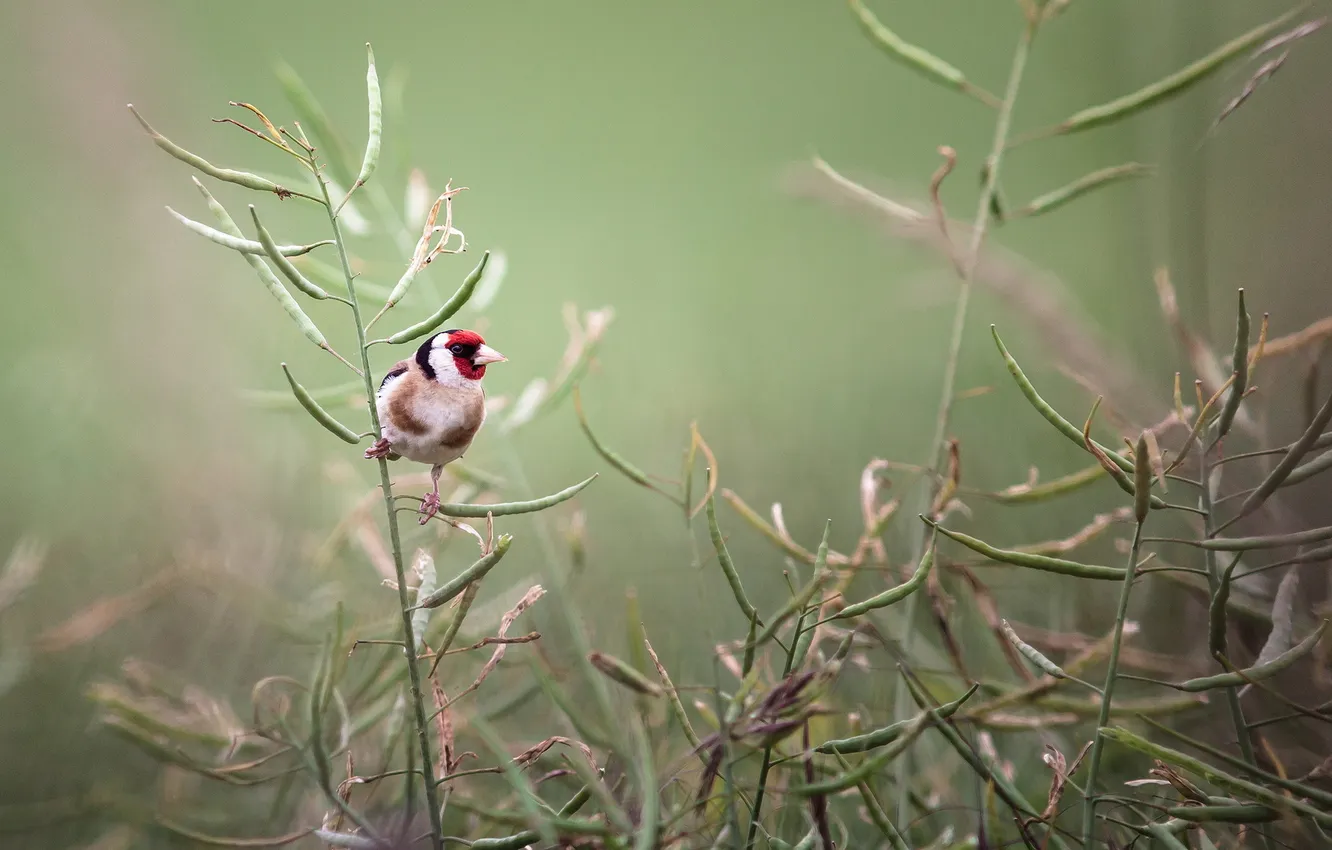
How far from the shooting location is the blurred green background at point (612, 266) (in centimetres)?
110

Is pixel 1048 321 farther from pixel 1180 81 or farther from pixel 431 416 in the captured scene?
pixel 431 416

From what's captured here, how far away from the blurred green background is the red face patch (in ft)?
1.05

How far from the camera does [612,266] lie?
6.02 feet

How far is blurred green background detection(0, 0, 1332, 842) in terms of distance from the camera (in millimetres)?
1101

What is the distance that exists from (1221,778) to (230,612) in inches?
37.7

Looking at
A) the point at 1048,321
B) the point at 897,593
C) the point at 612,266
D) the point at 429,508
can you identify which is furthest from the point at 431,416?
the point at 612,266

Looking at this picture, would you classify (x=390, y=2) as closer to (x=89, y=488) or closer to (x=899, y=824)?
(x=89, y=488)

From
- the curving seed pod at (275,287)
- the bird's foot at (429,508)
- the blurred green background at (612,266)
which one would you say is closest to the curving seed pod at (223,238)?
the curving seed pod at (275,287)

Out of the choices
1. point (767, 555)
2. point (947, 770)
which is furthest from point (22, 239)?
point (947, 770)

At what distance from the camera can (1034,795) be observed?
2.33ft

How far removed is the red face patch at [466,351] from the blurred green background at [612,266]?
0.32 m

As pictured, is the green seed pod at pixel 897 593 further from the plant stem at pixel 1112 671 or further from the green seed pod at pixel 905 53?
the green seed pod at pixel 905 53

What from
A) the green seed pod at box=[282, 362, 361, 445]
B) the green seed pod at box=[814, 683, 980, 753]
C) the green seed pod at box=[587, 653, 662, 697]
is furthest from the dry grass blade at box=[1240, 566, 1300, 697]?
the green seed pod at box=[282, 362, 361, 445]

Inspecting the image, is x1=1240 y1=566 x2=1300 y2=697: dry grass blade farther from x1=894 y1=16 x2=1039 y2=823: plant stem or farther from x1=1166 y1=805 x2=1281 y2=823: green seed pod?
x1=894 y1=16 x2=1039 y2=823: plant stem
